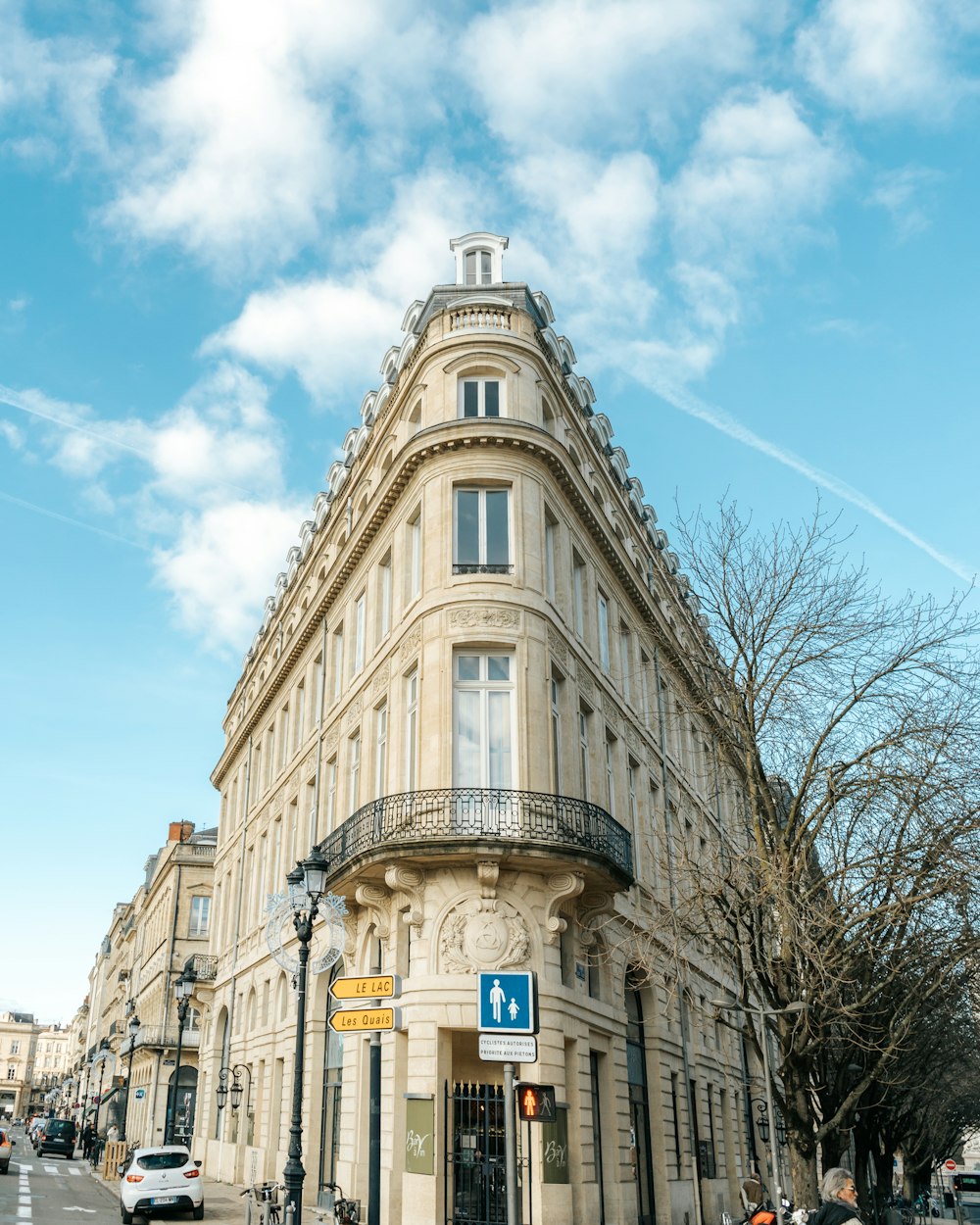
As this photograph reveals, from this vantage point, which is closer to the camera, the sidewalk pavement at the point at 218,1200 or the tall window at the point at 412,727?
the tall window at the point at 412,727

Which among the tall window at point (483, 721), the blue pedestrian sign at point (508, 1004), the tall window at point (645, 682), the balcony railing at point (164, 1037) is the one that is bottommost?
the blue pedestrian sign at point (508, 1004)

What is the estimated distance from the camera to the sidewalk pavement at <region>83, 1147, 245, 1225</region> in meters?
22.2

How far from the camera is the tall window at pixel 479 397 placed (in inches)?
926

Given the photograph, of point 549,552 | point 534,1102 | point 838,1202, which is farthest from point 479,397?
point 838,1202

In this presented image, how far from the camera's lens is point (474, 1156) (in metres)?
17.4

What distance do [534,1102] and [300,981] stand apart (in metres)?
6.50

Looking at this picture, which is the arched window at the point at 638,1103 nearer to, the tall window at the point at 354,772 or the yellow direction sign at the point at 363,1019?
the tall window at the point at 354,772

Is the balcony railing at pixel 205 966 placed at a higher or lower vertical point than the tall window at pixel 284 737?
lower

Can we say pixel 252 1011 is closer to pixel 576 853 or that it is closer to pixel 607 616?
pixel 607 616

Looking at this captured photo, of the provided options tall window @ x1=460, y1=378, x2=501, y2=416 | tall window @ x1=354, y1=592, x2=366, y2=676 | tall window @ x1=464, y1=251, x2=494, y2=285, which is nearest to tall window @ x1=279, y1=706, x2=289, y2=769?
tall window @ x1=354, y1=592, x2=366, y2=676

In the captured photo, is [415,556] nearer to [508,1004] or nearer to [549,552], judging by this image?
[549,552]

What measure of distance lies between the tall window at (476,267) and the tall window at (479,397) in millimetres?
5195

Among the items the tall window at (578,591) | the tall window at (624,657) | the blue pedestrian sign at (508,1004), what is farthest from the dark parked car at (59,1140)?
the blue pedestrian sign at (508,1004)

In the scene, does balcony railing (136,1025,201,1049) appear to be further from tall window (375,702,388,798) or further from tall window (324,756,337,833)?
tall window (375,702,388,798)
